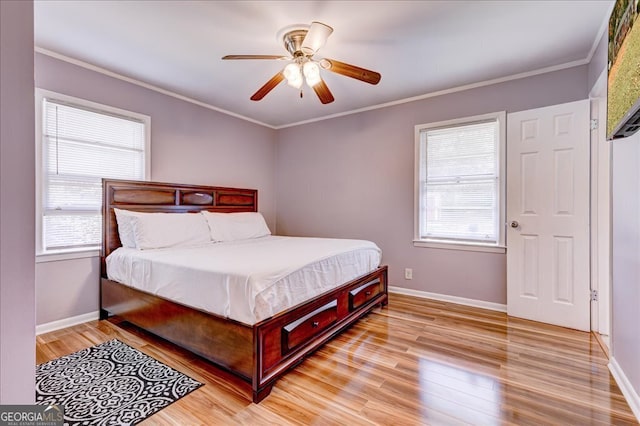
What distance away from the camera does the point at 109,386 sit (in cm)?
188

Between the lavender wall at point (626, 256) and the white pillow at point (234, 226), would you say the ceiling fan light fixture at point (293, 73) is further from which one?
the lavender wall at point (626, 256)

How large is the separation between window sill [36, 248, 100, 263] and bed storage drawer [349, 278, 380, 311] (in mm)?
2583

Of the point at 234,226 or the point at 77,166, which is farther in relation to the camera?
the point at 234,226

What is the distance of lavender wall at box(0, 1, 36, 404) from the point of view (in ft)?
2.43

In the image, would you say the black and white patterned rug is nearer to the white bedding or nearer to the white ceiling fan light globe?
the white bedding

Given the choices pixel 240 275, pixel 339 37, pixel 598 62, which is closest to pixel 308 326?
pixel 240 275

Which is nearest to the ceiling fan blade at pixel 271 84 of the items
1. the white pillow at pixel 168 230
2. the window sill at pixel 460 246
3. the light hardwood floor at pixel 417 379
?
the white pillow at pixel 168 230

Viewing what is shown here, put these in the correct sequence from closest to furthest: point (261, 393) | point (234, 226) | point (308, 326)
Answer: point (261, 393)
point (308, 326)
point (234, 226)

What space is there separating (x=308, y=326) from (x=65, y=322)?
7.84ft

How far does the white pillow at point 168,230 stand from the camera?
9.51ft

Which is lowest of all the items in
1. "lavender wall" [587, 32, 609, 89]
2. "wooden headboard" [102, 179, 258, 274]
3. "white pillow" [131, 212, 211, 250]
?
"white pillow" [131, 212, 211, 250]

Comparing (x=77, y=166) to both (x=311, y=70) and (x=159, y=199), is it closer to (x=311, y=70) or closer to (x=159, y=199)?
(x=159, y=199)

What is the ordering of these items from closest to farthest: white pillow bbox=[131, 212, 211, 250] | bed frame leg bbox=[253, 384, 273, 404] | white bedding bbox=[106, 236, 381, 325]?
bed frame leg bbox=[253, 384, 273, 404] < white bedding bbox=[106, 236, 381, 325] < white pillow bbox=[131, 212, 211, 250]

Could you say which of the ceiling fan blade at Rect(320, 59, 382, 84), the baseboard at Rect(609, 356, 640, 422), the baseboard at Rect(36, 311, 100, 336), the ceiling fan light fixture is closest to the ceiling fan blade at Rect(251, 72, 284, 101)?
the ceiling fan light fixture
